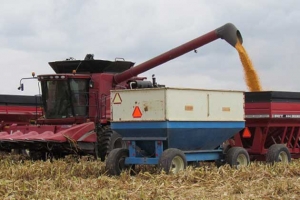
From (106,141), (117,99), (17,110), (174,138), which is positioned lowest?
(106,141)

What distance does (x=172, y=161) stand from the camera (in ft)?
31.8

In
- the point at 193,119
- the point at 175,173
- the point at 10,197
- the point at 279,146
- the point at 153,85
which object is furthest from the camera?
the point at 153,85

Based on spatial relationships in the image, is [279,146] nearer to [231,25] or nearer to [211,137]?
[211,137]

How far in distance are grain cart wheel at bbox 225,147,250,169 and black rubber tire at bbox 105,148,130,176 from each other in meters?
1.90

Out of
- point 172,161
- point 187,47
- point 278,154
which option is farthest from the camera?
point 187,47

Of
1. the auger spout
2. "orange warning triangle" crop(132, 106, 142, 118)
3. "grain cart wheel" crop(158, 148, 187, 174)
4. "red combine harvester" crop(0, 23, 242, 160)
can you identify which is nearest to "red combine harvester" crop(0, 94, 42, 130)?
"red combine harvester" crop(0, 23, 242, 160)

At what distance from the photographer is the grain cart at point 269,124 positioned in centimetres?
1245

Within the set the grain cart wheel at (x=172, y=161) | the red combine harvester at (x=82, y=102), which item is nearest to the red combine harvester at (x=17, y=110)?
the red combine harvester at (x=82, y=102)

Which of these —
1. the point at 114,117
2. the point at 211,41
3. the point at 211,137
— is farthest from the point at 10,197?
the point at 211,41

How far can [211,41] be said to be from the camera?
14031 millimetres

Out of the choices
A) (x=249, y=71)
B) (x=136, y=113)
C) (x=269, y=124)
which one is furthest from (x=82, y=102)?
(x=269, y=124)

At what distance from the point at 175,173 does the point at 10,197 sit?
10.8 feet

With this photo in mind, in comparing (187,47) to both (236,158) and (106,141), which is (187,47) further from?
(236,158)

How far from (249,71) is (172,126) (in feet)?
14.1
